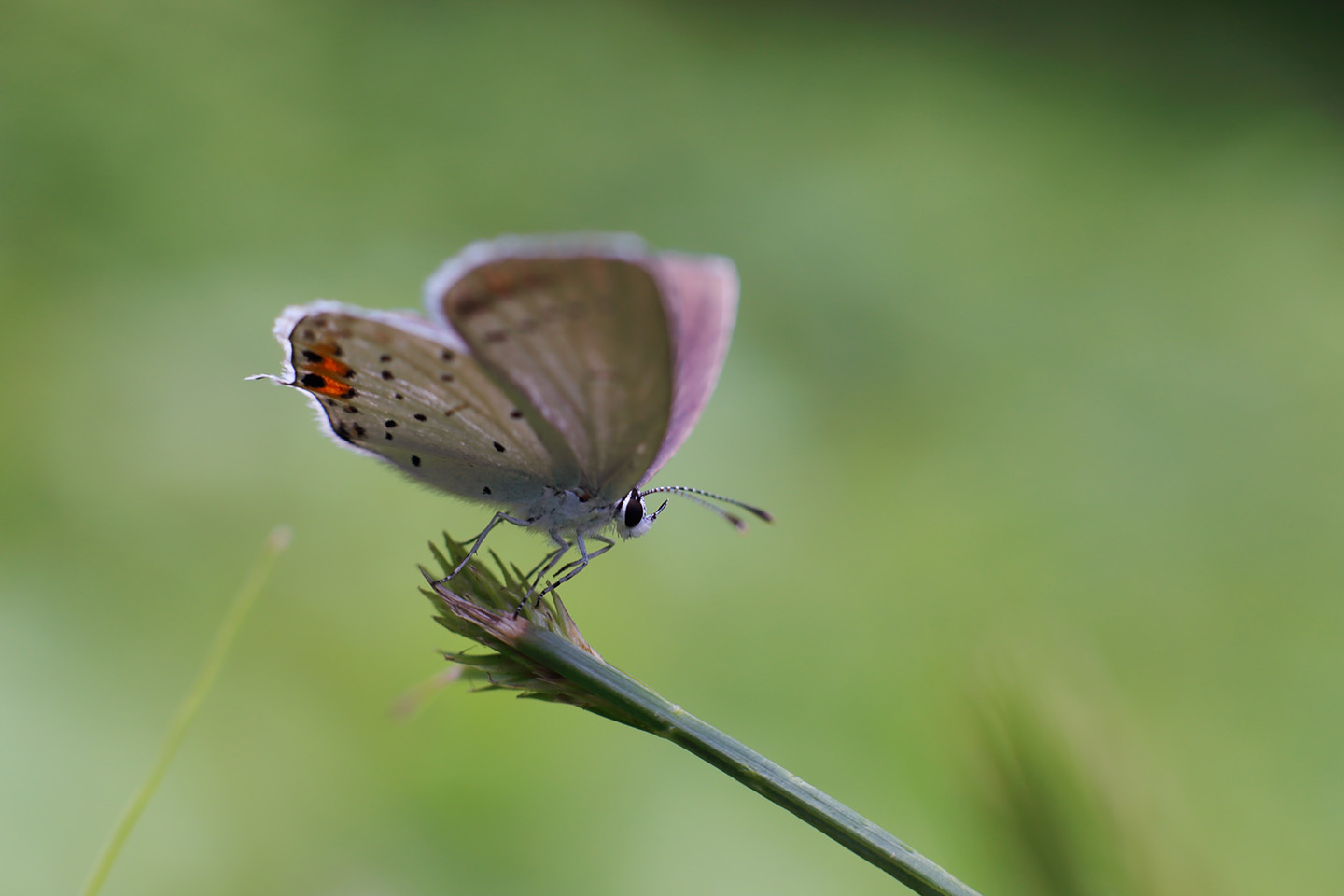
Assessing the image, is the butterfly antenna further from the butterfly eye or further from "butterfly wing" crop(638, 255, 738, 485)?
"butterfly wing" crop(638, 255, 738, 485)

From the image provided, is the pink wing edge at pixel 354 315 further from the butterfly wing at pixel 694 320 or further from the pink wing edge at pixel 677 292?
the butterfly wing at pixel 694 320

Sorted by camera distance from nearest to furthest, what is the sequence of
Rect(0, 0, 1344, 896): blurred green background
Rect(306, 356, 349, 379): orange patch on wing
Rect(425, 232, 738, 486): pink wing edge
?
Rect(425, 232, 738, 486): pink wing edge, Rect(306, 356, 349, 379): orange patch on wing, Rect(0, 0, 1344, 896): blurred green background

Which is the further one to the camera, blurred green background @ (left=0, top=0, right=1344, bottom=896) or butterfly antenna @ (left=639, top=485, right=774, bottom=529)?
blurred green background @ (left=0, top=0, right=1344, bottom=896)

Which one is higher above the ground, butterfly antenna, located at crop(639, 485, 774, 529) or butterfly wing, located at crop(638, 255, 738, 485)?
butterfly wing, located at crop(638, 255, 738, 485)

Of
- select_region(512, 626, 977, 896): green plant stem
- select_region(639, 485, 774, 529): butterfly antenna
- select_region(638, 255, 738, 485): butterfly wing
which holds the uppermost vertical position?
select_region(638, 255, 738, 485): butterfly wing

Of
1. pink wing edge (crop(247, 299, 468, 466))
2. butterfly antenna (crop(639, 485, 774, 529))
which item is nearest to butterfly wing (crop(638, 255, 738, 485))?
butterfly antenna (crop(639, 485, 774, 529))

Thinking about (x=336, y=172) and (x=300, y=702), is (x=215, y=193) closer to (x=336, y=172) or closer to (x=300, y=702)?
(x=336, y=172)

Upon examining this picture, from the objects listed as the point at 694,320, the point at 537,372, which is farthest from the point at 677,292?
the point at 537,372

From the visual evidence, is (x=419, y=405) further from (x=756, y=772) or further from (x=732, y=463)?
(x=732, y=463)
